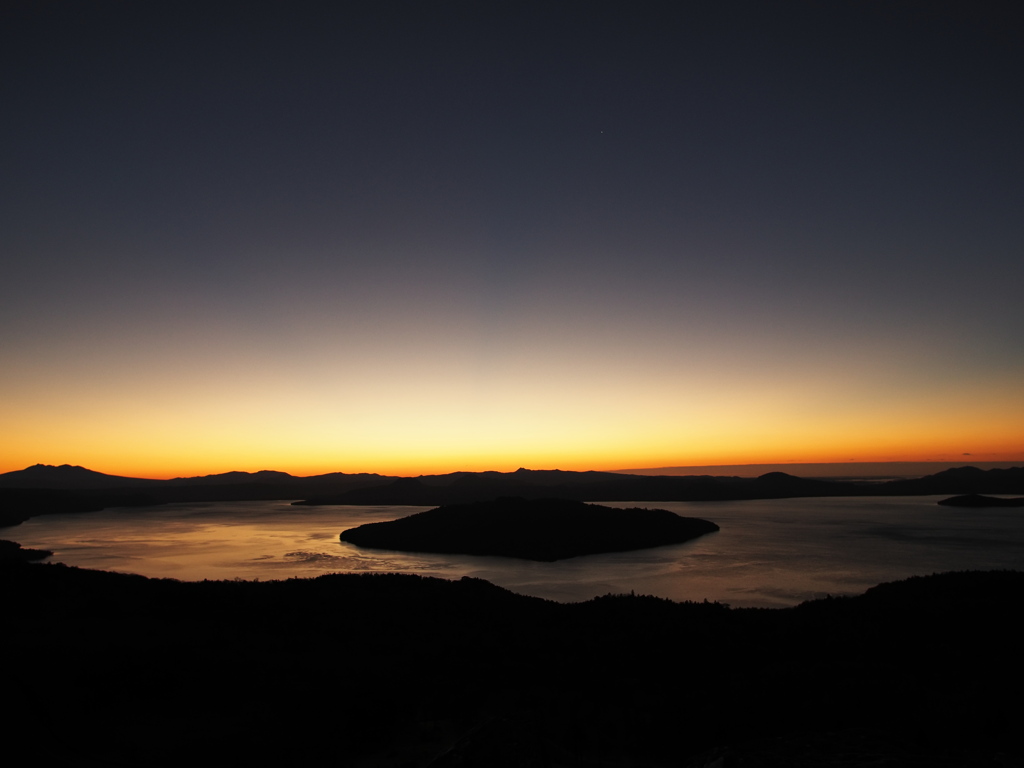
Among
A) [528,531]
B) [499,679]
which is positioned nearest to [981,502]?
[528,531]

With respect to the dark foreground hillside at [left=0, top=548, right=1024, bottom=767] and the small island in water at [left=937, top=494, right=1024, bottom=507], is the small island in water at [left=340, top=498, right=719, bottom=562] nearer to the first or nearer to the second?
the dark foreground hillside at [left=0, top=548, right=1024, bottom=767]

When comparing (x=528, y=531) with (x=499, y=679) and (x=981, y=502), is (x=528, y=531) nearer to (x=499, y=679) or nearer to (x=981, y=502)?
(x=499, y=679)

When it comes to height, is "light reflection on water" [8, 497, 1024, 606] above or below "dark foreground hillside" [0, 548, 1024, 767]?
below

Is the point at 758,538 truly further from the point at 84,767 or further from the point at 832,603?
the point at 84,767

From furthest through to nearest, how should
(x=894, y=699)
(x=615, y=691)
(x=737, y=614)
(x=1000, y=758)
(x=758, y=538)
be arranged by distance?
(x=758, y=538), (x=737, y=614), (x=615, y=691), (x=894, y=699), (x=1000, y=758)

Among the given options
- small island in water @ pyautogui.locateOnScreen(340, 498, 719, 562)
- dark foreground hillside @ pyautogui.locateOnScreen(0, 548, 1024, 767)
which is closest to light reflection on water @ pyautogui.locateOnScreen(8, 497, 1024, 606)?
small island in water @ pyautogui.locateOnScreen(340, 498, 719, 562)

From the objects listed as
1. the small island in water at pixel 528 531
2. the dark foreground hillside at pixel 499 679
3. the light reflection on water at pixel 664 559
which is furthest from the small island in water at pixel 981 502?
the dark foreground hillside at pixel 499 679

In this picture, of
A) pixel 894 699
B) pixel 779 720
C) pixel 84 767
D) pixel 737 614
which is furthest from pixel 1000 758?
pixel 737 614
